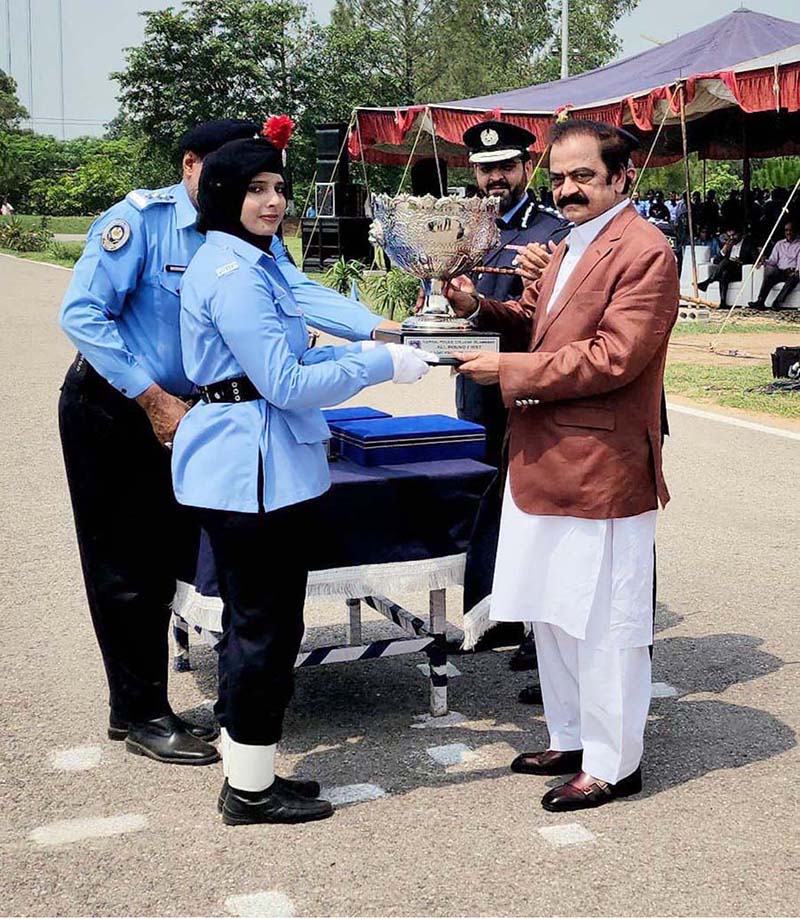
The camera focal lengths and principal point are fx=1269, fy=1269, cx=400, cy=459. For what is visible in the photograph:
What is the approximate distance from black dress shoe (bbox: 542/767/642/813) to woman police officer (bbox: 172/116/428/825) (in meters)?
0.73

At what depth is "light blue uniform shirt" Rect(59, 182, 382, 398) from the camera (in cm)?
377

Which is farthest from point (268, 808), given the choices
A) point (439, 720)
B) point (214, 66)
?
point (214, 66)

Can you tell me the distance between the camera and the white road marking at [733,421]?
9625 millimetres

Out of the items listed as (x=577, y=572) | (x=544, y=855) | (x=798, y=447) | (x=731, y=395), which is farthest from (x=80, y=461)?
(x=731, y=395)

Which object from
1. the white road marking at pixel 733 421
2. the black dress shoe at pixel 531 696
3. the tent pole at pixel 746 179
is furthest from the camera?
the tent pole at pixel 746 179

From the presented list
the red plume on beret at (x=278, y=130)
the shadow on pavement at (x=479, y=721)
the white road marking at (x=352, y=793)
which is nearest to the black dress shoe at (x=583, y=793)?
the shadow on pavement at (x=479, y=721)

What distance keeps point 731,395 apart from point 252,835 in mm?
8765

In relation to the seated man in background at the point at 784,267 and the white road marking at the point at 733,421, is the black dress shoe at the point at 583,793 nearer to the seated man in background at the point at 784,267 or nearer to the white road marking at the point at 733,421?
→ the white road marking at the point at 733,421

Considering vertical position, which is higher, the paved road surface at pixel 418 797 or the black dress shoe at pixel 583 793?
the black dress shoe at pixel 583 793

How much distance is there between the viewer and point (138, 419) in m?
3.94

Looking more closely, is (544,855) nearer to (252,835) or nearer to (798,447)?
(252,835)

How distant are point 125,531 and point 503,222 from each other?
1906 mm

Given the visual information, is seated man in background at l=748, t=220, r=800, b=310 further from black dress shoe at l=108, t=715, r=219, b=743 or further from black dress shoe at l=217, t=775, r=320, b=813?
black dress shoe at l=217, t=775, r=320, b=813

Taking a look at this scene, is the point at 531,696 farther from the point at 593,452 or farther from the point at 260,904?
the point at 260,904
